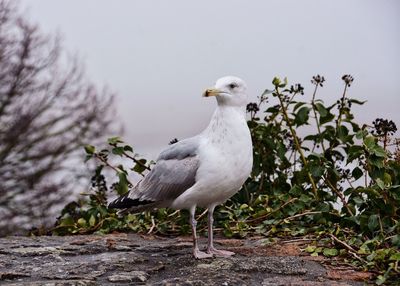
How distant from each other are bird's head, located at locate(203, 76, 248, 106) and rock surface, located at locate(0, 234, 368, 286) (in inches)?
43.7

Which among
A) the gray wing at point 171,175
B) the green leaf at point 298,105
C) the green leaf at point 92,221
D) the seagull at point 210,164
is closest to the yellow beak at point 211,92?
the seagull at point 210,164

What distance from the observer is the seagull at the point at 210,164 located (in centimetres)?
496

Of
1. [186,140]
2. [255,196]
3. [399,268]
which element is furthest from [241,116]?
[255,196]

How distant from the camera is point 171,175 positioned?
511cm

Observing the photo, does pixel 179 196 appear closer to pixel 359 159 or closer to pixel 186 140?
pixel 186 140

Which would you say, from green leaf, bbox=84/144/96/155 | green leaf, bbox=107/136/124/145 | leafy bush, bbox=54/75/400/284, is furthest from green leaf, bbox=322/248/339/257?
green leaf, bbox=84/144/96/155

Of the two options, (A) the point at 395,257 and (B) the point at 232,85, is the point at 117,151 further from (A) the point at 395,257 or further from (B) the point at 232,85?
(A) the point at 395,257

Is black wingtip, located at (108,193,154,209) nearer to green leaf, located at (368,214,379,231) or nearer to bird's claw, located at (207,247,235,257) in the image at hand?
bird's claw, located at (207,247,235,257)

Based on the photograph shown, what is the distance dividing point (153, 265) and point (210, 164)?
80cm

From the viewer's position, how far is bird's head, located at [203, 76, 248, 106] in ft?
16.7

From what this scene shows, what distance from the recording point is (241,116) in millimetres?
5168

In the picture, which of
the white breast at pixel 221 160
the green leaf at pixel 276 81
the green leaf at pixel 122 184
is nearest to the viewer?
the white breast at pixel 221 160

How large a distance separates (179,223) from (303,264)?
1.94m

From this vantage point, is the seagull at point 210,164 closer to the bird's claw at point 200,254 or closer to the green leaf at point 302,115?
the bird's claw at point 200,254
